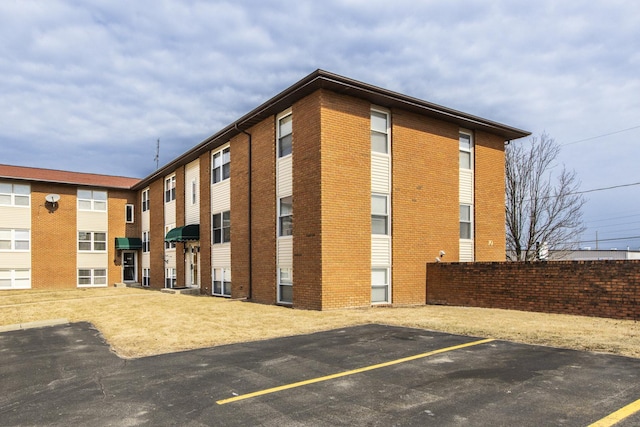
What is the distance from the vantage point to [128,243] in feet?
109

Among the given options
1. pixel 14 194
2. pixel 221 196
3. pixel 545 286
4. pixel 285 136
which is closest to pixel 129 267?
pixel 14 194

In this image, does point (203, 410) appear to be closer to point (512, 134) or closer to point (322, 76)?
point (322, 76)

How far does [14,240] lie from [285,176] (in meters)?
22.8

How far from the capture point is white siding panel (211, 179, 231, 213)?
68.5 ft

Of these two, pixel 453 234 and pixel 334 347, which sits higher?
pixel 453 234

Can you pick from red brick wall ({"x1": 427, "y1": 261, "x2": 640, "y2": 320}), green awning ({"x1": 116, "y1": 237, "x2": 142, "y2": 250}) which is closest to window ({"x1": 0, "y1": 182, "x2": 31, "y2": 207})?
green awning ({"x1": 116, "y1": 237, "x2": 142, "y2": 250})

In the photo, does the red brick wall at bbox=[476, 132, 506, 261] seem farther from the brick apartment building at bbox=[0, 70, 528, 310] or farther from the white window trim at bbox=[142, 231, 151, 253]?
the white window trim at bbox=[142, 231, 151, 253]

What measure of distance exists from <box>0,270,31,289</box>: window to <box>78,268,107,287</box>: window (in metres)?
3.11

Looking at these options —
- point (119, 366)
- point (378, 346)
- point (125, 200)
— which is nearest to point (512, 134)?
point (378, 346)

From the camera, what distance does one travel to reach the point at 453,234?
1803 centimetres

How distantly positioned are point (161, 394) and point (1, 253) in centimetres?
2974

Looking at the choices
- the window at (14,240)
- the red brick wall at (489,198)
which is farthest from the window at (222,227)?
the window at (14,240)

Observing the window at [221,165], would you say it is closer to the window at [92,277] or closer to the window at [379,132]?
the window at [379,132]

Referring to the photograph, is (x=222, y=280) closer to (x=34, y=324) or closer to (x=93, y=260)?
(x=34, y=324)
